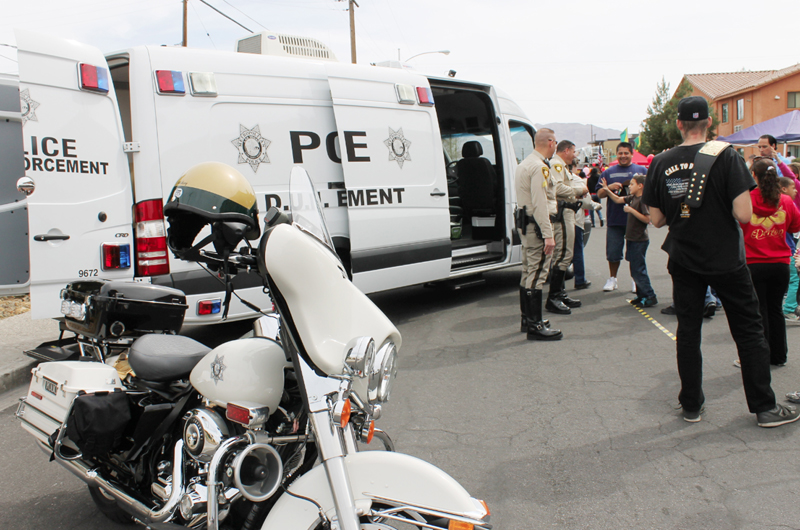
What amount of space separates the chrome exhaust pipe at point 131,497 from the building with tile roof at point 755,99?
3992cm

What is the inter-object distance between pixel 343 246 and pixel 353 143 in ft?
3.20

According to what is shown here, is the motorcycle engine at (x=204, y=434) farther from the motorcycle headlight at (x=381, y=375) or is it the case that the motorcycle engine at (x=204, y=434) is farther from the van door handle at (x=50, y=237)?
the van door handle at (x=50, y=237)

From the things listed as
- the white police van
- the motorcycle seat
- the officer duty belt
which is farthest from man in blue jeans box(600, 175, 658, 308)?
the motorcycle seat

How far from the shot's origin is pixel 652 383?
4230 mm

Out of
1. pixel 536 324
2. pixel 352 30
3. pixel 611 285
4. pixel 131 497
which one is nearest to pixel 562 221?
pixel 536 324

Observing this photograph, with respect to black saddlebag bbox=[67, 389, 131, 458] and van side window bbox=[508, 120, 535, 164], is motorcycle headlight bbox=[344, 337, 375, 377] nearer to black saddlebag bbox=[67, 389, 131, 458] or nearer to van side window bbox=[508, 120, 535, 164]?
black saddlebag bbox=[67, 389, 131, 458]

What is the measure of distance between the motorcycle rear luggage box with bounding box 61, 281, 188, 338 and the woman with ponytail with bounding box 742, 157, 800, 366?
3.69 m

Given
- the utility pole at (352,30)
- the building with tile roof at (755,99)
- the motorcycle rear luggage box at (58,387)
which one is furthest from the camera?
the building with tile roof at (755,99)

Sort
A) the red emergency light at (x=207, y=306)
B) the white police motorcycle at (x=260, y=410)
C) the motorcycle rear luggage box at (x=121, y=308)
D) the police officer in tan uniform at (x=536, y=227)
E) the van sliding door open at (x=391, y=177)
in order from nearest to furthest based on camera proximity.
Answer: the white police motorcycle at (x=260, y=410) → the motorcycle rear luggage box at (x=121, y=308) → the red emergency light at (x=207, y=306) → the police officer in tan uniform at (x=536, y=227) → the van sliding door open at (x=391, y=177)

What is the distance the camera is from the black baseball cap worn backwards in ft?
11.0

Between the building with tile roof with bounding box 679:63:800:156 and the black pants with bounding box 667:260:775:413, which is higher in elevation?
the building with tile roof with bounding box 679:63:800:156

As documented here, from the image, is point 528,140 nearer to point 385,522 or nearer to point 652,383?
point 652,383

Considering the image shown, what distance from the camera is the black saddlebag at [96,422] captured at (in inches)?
86.6

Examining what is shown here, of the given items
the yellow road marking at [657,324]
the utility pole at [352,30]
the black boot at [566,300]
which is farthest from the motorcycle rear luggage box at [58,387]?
the utility pole at [352,30]
